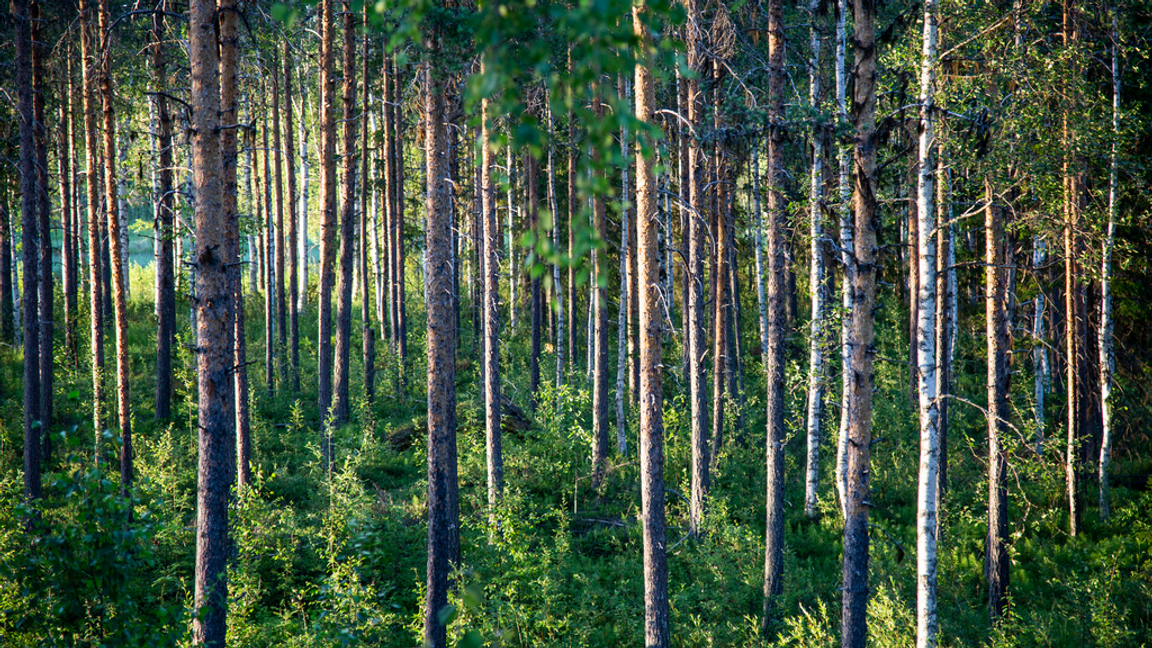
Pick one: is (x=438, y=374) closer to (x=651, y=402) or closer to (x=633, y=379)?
(x=651, y=402)

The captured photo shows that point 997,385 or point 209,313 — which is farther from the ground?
point 209,313

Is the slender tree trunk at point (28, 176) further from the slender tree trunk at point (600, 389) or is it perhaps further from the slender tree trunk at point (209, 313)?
the slender tree trunk at point (600, 389)

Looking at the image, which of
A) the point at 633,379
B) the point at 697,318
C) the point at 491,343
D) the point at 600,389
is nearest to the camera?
the point at 697,318

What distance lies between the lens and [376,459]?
14938 mm

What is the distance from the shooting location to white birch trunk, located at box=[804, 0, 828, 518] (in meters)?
8.90

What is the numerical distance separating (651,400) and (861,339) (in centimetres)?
253

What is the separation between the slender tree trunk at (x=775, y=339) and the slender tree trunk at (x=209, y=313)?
280 inches

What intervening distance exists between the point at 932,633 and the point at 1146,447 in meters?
12.7

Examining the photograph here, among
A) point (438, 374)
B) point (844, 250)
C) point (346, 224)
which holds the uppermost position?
point (346, 224)

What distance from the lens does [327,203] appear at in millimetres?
13508

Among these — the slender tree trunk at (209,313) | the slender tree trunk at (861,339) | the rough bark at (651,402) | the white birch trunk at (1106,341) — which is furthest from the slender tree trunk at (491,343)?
the white birch trunk at (1106,341)

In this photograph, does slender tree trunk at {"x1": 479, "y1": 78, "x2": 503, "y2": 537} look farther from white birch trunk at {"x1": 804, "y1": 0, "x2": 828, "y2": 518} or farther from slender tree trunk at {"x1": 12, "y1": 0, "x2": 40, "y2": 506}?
slender tree trunk at {"x1": 12, "y1": 0, "x2": 40, "y2": 506}

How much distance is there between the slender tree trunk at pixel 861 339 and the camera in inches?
273

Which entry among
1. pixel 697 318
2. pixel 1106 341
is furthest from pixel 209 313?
pixel 1106 341
